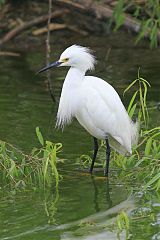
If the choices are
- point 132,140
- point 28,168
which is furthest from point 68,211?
point 132,140

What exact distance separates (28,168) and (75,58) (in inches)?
46.2

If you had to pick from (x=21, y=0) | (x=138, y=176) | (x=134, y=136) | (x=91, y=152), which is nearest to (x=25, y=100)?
(x=91, y=152)

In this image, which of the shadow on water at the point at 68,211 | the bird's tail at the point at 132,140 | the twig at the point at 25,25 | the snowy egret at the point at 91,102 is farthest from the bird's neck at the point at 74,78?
the twig at the point at 25,25

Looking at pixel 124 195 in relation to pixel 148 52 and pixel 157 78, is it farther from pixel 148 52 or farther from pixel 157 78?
pixel 148 52

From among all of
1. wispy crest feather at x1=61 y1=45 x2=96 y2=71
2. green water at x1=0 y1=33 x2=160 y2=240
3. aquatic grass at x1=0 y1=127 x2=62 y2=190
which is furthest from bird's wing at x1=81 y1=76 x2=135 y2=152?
aquatic grass at x1=0 y1=127 x2=62 y2=190

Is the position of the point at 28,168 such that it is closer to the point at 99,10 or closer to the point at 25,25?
the point at 99,10

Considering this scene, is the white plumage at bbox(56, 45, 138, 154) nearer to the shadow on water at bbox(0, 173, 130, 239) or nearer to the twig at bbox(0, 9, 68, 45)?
the shadow on water at bbox(0, 173, 130, 239)

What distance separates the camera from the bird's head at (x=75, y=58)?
7434mm

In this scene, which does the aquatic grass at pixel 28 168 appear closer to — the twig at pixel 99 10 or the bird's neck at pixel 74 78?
the bird's neck at pixel 74 78

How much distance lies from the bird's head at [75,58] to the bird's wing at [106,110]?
14 cm

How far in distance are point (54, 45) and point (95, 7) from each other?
1080 mm

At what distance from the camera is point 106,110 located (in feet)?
24.6

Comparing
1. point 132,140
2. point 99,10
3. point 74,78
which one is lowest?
point 132,140

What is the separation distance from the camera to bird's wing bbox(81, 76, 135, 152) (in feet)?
24.4
